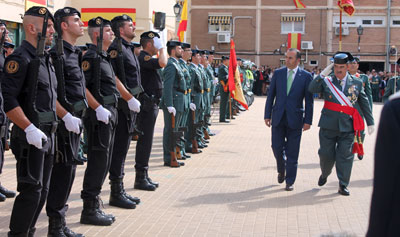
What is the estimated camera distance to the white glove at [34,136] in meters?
4.48

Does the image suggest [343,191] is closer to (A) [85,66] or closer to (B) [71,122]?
(A) [85,66]

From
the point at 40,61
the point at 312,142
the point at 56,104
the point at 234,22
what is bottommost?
the point at 312,142

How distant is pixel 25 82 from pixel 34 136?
463mm

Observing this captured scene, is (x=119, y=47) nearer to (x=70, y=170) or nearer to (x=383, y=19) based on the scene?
(x=70, y=170)

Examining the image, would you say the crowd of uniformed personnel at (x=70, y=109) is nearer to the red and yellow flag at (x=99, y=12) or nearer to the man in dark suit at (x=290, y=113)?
the man in dark suit at (x=290, y=113)

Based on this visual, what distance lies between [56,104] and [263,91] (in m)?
36.6

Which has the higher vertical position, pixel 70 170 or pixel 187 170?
pixel 70 170

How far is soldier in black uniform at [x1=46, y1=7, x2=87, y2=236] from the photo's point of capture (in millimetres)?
5152

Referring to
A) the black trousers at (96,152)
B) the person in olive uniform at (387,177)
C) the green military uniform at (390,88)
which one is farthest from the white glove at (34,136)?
the green military uniform at (390,88)

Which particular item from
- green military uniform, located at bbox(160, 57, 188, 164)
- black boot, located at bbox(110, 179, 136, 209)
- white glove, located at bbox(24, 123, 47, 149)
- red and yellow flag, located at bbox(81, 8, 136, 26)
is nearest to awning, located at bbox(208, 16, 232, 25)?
red and yellow flag, located at bbox(81, 8, 136, 26)

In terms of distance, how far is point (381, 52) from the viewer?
4434 cm

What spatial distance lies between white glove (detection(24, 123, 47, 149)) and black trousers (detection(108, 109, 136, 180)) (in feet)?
7.83

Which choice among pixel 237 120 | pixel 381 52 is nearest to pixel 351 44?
pixel 381 52

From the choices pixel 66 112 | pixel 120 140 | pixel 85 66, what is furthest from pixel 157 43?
pixel 66 112
